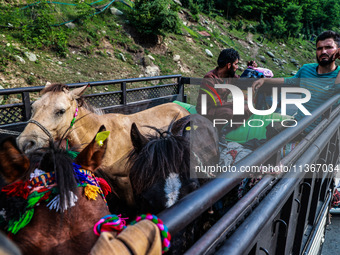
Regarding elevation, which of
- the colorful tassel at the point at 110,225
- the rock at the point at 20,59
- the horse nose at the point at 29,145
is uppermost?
the rock at the point at 20,59

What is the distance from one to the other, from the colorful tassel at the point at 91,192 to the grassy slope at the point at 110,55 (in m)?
6.75

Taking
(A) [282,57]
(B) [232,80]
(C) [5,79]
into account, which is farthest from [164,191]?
(A) [282,57]

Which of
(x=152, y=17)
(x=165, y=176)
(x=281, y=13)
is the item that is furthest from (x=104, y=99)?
(x=281, y=13)

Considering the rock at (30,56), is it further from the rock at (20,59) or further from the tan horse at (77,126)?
the tan horse at (77,126)

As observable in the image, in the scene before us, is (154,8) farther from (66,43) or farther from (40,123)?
(40,123)

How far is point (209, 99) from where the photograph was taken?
3697 mm

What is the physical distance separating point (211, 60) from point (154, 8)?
568cm

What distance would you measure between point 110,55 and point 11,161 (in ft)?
33.7

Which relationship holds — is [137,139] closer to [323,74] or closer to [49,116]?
[49,116]

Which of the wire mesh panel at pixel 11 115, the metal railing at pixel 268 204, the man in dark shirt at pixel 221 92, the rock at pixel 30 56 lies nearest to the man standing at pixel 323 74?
the metal railing at pixel 268 204

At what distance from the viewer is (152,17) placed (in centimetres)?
1215

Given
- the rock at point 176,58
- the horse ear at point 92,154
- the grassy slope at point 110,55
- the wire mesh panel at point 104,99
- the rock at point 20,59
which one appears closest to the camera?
the horse ear at point 92,154

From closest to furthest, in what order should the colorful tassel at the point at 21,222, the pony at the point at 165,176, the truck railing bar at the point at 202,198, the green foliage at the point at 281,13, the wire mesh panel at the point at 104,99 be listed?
the truck railing bar at the point at 202,198, the colorful tassel at the point at 21,222, the pony at the point at 165,176, the wire mesh panel at the point at 104,99, the green foliage at the point at 281,13

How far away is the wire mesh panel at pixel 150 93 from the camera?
488 cm
